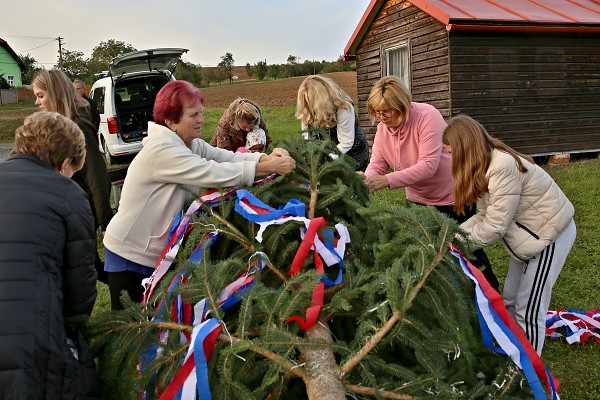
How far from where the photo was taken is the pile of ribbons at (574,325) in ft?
12.5

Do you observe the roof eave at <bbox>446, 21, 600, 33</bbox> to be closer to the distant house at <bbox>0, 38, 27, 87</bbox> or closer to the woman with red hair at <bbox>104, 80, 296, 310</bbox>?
the woman with red hair at <bbox>104, 80, 296, 310</bbox>

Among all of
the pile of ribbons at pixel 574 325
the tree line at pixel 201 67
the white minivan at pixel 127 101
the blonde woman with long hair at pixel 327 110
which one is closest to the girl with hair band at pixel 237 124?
the blonde woman with long hair at pixel 327 110

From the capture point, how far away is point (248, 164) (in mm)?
2768

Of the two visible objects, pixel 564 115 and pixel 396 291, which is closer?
pixel 396 291

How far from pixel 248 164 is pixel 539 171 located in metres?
1.70

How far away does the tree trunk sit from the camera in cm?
167

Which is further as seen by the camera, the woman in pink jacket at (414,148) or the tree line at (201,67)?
the tree line at (201,67)

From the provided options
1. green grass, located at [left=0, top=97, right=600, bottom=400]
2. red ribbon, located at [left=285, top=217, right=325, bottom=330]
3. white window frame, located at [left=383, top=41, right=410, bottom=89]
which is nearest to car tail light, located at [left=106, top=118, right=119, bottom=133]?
white window frame, located at [left=383, top=41, right=410, bottom=89]

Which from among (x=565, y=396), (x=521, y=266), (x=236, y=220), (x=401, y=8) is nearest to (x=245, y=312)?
(x=236, y=220)

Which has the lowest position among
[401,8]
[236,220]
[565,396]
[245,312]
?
[565,396]

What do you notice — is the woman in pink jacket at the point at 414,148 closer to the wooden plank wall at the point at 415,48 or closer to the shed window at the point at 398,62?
the wooden plank wall at the point at 415,48

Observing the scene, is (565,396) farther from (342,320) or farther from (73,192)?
(73,192)

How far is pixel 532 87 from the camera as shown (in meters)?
11.3

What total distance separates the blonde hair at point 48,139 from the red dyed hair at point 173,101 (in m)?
0.48
